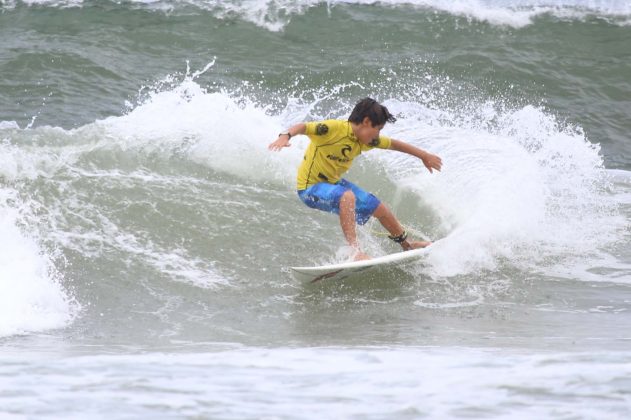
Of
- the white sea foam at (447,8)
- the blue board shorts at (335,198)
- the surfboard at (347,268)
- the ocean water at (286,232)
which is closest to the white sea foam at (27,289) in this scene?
the ocean water at (286,232)

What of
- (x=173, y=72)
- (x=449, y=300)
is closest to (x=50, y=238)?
(x=449, y=300)

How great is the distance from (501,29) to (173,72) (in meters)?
6.15

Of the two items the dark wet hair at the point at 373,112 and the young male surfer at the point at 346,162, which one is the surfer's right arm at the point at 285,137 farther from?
the dark wet hair at the point at 373,112

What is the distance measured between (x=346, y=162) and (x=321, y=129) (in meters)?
0.40

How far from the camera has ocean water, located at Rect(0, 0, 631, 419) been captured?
4242 millimetres

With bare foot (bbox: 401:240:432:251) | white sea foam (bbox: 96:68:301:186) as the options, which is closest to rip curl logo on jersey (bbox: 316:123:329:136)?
bare foot (bbox: 401:240:432:251)

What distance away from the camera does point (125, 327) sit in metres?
6.04

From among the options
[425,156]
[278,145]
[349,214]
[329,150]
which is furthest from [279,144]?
[425,156]

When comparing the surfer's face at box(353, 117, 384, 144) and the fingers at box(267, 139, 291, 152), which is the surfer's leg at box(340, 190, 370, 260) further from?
the fingers at box(267, 139, 291, 152)

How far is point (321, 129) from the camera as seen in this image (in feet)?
23.6

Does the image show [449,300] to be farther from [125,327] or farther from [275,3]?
[275,3]

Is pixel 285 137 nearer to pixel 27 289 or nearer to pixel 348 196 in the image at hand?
pixel 348 196

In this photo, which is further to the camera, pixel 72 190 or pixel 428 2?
pixel 428 2

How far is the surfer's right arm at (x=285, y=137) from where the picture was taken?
649 cm
